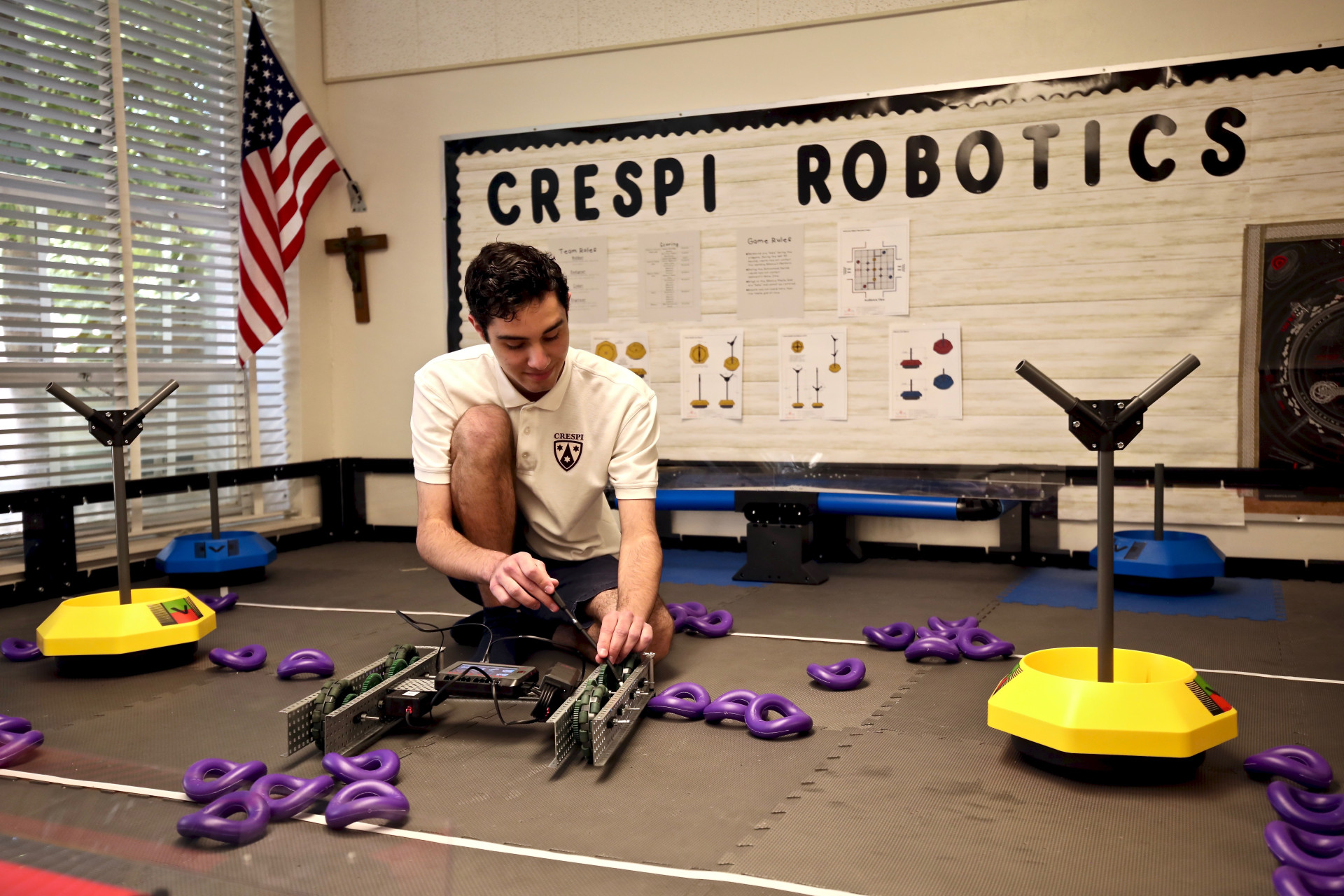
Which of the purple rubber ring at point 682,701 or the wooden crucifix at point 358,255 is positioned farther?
the wooden crucifix at point 358,255

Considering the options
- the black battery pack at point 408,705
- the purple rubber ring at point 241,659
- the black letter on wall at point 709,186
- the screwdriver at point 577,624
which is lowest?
the purple rubber ring at point 241,659

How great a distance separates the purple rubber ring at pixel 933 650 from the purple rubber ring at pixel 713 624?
60cm

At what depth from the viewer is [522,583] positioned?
2.18m

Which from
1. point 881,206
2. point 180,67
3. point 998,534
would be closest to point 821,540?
point 998,534

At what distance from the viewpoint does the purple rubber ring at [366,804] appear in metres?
1.81

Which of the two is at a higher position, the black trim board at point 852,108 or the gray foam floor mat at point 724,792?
the black trim board at point 852,108

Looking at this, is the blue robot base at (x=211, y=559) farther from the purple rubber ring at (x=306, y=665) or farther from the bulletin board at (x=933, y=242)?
the bulletin board at (x=933, y=242)

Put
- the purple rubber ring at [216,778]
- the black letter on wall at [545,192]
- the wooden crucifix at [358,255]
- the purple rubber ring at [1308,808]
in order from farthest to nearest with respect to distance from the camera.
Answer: the wooden crucifix at [358,255] < the black letter on wall at [545,192] < the purple rubber ring at [216,778] < the purple rubber ring at [1308,808]

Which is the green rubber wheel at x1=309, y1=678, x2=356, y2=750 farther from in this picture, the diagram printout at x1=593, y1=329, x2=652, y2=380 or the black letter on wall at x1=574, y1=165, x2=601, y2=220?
the black letter on wall at x1=574, y1=165, x2=601, y2=220

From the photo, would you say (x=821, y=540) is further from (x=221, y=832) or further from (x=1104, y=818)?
(x=221, y=832)

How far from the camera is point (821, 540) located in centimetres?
469

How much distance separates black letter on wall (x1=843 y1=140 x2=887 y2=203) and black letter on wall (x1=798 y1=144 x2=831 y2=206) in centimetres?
9

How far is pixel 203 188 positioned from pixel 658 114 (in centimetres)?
222

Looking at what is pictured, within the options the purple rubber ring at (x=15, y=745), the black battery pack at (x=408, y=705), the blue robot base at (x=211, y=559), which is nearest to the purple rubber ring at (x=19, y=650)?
the purple rubber ring at (x=15, y=745)
